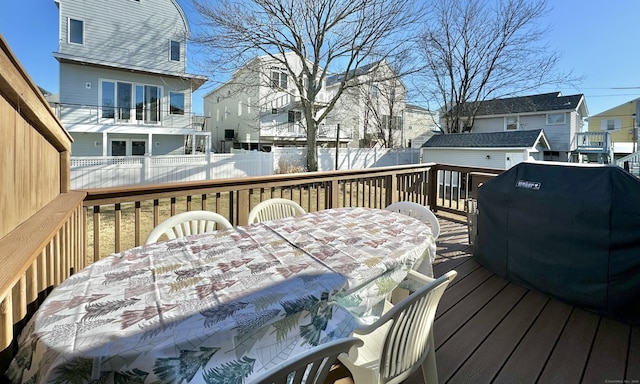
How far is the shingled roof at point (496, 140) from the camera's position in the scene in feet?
43.6

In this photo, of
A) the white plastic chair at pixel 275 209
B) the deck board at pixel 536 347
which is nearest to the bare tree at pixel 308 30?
the white plastic chair at pixel 275 209

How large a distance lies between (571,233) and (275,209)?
2205mm

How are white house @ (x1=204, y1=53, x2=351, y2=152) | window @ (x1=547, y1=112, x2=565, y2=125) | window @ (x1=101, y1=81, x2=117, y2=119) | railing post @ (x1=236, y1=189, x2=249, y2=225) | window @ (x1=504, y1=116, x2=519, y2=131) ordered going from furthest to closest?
window @ (x1=504, y1=116, x2=519, y2=131), window @ (x1=547, y1=112, x2=565, y2=125), white house @ (x1=204, y1=53, x2=351, y2=152), window @ (x1=101, y1=81, x2=117, y2=119), railing post @ (x1=236, y1=189, x2=249, y2=225)

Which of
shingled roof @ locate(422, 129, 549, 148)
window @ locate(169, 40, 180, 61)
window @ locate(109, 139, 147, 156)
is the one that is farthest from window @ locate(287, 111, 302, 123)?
window @ locate(109, 139, 147, 156)

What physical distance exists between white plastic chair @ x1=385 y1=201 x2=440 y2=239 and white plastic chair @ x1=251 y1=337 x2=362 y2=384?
1.61 meters

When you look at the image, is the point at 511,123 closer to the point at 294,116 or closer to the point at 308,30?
the point at 294,116

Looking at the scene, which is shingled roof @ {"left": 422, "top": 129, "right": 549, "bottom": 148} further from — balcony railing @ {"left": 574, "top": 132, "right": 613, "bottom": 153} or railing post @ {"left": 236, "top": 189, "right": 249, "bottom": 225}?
railing post @ {"left": 236, "top": 189, "right": 249, "bottom": 225}

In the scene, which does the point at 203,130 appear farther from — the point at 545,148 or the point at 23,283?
the point at 545,148

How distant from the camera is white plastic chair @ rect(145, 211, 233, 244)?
2016 mm

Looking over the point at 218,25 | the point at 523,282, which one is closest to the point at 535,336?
the point at 523,282

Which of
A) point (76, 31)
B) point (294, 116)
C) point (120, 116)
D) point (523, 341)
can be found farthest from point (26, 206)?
point (294, 116)

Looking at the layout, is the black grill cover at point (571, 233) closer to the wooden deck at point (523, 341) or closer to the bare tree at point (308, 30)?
the wooden deck at point (523, 341)

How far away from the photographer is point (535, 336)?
1992 mm

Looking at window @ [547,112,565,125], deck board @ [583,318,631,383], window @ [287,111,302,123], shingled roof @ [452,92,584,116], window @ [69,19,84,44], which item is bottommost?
deck board @ [583,318,631,383]
